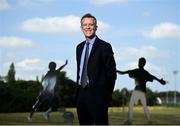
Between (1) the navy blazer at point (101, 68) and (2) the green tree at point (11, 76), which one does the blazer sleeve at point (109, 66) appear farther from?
(2) the green tree at point (11, 76)

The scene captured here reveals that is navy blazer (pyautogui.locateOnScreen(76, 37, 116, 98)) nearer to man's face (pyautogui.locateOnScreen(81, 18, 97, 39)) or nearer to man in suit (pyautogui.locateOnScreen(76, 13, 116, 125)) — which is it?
man in suit (pyautogui.locateOnScreen(76, 13, 116, 125))

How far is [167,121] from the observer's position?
41.5 ft

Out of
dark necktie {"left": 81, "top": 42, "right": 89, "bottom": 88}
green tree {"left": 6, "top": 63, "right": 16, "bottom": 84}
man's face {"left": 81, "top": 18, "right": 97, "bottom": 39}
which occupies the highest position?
green tree {"left": 6, "top": 63, "right": 16, "bottom": 84}

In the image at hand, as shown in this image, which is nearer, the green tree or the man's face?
the man's face

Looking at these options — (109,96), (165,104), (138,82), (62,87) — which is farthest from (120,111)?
(109,96)

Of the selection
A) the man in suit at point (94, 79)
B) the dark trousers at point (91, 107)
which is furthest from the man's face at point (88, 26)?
the dark trousers at point (91, 107)

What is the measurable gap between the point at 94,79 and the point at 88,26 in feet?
1.64

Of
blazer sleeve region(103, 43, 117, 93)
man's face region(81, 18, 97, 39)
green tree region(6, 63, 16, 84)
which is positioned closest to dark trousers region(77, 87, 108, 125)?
blazer sleeve region(103, 43, 117, 93)

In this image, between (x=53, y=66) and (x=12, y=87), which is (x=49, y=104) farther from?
(x=12, y=87)

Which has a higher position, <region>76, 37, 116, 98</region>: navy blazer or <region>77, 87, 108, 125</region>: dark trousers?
<region>76, 37, 116, 98</region>: navy blazer

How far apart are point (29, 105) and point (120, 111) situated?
119 inches

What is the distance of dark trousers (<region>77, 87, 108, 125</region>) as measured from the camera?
4.57 metres

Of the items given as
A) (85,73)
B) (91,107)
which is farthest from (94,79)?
(91,107)

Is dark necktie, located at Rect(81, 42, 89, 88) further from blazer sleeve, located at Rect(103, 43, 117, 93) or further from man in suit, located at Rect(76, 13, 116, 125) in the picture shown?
blazer sleeve, located at Rect(103, 43, 117, 93)
